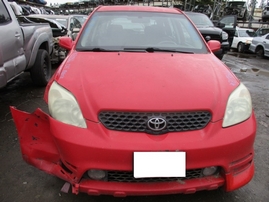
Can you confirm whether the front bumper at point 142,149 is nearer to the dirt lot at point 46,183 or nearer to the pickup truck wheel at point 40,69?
the dirt lot at point 46,183

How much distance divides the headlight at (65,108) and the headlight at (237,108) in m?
0.99

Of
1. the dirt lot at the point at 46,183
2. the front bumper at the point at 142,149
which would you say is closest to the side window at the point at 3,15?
the dirt lot at the point at 46,183

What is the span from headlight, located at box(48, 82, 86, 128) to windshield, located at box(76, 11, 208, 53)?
88 cm

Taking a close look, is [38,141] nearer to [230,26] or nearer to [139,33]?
[139,33]

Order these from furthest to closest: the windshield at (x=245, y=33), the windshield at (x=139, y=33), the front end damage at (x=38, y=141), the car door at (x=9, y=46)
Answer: the windshield at (x=245, y=33) < the car door at (x=9, y=46) < the windshield at (x=139, y=33) < the front end damage at (x=38, y=141)

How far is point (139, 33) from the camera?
292 centimetres

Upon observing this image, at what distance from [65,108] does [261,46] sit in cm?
1315

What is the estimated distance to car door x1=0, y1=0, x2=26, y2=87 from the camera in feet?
10.7

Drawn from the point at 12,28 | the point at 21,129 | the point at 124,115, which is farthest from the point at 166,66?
the point at 12,28

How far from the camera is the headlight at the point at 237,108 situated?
1.82 metres

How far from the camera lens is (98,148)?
5.36 ft

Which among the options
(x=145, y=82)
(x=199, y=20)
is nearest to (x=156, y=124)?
(x=145, y=82)

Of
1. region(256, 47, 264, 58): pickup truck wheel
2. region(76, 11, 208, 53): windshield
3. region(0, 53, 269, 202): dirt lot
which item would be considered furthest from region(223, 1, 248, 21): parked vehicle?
region(76, 11, 208, 53): windshield

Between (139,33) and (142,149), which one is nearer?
(142,149)
